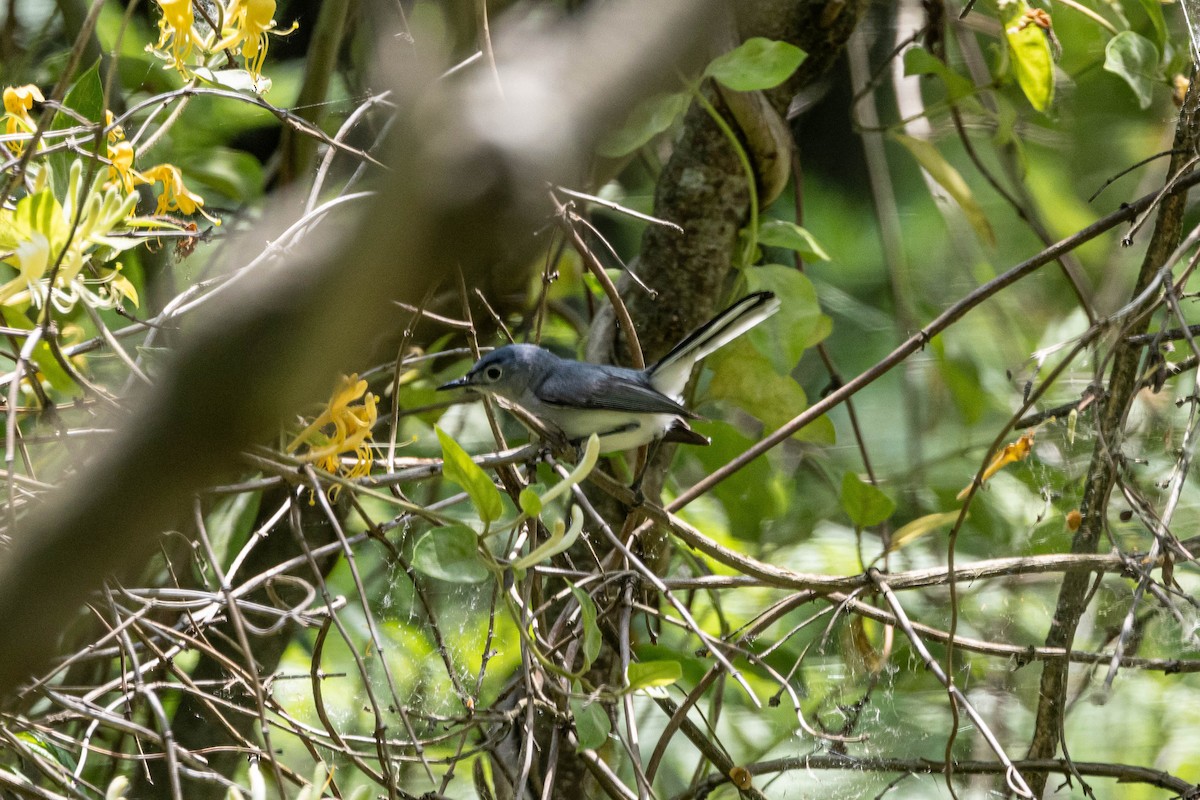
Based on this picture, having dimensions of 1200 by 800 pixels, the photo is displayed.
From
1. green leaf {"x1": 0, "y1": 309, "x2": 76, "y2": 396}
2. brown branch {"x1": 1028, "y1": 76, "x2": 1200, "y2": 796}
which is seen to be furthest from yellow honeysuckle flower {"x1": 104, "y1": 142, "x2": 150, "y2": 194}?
brown branch {"x1": 1028, "y1": 76, "x2": 1200, "y2": 796}

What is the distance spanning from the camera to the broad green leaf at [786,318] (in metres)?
1.75

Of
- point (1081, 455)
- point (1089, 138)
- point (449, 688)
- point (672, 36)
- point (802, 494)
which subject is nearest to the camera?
→ point (672, 36)

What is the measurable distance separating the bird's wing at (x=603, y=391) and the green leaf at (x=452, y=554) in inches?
30.2

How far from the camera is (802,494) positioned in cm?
242

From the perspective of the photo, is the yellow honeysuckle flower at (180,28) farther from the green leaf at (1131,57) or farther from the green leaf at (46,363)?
the green leaf at (1131,57)

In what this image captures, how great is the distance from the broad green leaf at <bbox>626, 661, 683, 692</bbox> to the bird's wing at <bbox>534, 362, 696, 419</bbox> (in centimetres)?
61

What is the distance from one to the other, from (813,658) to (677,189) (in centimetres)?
89

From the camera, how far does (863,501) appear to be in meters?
1.68

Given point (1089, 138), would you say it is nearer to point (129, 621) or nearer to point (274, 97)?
point (274, 97)

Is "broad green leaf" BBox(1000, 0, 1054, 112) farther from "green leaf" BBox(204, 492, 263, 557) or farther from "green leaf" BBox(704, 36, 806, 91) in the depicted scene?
"green leaf" BBox(204, 492, 263, 557)

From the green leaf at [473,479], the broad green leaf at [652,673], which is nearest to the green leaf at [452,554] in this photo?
the green leaf at [473,479]

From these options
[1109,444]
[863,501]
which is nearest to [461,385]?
[863,501]

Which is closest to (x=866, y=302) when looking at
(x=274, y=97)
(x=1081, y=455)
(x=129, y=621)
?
(x=1081, y=455)

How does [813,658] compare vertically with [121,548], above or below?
below
